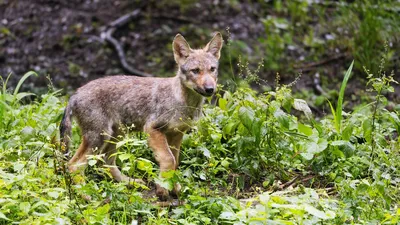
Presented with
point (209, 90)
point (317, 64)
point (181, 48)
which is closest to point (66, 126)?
point (181, 48)

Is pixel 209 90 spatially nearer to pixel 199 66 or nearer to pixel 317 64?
pixel 199 66

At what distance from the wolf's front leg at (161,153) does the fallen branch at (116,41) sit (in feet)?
18.8

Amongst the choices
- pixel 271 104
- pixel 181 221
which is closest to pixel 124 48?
pixel 271 104

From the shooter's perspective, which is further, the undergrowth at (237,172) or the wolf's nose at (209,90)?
the wolf's nose at (209,90)

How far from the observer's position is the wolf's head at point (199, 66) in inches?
274

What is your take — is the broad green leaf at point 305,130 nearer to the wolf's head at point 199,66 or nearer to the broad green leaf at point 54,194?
the wolf's head at point 199,66

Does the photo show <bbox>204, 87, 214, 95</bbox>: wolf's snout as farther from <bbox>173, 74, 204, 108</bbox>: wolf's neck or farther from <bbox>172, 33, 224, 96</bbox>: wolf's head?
<bbox>173, 74, 204, 108</bbox>: wolf's neck

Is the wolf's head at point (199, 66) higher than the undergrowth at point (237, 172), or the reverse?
the wolf's head at point (199, 66)

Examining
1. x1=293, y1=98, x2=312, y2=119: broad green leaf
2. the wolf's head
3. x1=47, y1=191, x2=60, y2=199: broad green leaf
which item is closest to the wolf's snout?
the wolf's head

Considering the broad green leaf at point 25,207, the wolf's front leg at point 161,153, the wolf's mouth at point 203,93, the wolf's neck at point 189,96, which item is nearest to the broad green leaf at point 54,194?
the broad green leaf at point 25,207

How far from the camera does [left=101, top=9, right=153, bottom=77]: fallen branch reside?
13.0 metres

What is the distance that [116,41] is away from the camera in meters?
14.0

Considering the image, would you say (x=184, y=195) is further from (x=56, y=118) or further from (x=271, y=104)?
(x=56, y=118)

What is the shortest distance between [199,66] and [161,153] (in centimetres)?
95
